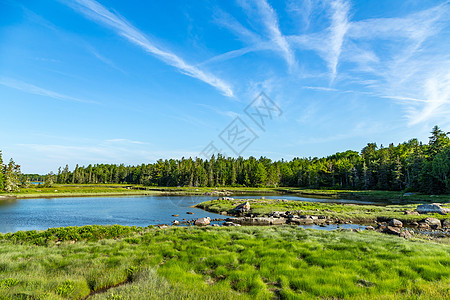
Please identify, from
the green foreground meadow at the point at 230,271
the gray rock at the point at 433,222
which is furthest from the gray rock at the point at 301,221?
the green foreground meadow at the point at 230,271

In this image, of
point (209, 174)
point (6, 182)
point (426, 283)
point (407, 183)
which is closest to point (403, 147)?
point (407, 183)

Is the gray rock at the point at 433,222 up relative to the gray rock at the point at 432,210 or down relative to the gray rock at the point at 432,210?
down

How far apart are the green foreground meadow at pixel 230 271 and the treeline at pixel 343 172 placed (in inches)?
2809

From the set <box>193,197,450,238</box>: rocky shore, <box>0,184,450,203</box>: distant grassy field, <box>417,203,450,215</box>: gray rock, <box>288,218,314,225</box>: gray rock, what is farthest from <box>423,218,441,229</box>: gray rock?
<box>0,184,450,203</box>: distant grassy field

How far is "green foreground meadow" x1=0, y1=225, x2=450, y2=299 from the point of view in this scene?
8250 mm

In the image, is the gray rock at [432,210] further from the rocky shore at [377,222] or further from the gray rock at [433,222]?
the gray rock at [433,222]

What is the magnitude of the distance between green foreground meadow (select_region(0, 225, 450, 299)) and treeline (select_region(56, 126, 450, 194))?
7136cm

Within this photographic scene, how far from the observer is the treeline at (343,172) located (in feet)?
232

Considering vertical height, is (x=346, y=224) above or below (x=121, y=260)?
below

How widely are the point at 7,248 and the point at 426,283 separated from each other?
22634 millimetres

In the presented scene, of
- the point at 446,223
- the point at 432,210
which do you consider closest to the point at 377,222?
the point at 446,223

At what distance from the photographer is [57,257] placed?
1293cm

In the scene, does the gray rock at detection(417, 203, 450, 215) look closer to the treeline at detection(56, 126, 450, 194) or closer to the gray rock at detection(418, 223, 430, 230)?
the gray rock at detection(418, 223, 430, 230)

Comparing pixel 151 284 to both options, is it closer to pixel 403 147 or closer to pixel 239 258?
pixel 239 258
